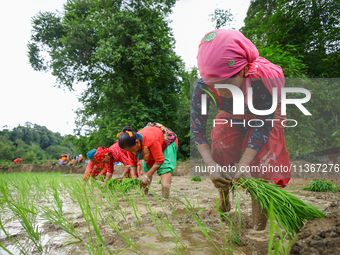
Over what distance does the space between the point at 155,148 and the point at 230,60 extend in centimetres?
182

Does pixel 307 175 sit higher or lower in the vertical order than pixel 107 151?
lower

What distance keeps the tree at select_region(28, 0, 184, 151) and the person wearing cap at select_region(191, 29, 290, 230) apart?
29.0 feet

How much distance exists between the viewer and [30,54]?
15117 millimetres

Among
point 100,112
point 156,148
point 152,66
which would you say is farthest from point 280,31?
point 100,112

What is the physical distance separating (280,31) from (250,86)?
19.0 ft

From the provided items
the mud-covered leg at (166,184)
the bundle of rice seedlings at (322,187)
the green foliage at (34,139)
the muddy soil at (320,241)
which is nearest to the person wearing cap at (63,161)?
the mud-covered leg at (166,184)

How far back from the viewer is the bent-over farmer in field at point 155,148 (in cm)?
277

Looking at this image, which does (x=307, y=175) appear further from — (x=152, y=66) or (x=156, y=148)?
(x=152, y=66)

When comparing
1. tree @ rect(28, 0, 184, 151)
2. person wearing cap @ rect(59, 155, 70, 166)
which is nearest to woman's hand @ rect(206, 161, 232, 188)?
tree @ rect(28, 0, 184, 151)

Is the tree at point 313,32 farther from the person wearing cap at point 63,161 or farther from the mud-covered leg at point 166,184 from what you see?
the person wearing cap at point 63,161

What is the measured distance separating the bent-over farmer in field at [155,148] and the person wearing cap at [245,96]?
1229 millimetres

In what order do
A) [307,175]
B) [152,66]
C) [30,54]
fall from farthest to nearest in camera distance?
[30,54] → [152,66] → [307,175]

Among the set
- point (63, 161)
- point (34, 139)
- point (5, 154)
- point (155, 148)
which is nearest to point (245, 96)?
point (155, 148)

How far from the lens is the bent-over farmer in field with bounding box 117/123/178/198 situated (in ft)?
9.09
